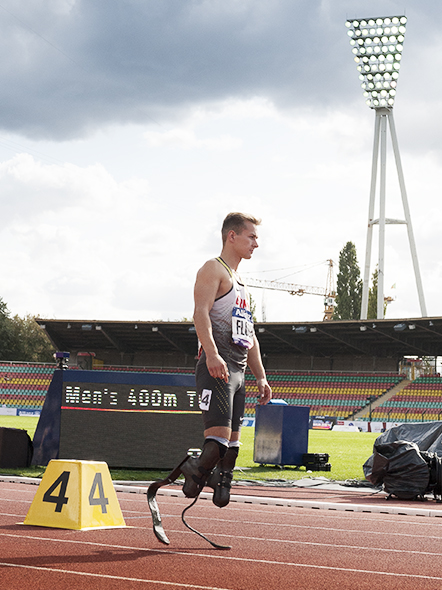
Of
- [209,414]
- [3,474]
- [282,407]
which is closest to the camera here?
[209,414]

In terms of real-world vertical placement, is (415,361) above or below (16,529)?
above

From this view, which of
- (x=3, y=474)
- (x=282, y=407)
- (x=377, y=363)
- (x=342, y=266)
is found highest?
(x=342, y=266)

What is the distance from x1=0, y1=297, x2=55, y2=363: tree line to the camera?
72.9 m

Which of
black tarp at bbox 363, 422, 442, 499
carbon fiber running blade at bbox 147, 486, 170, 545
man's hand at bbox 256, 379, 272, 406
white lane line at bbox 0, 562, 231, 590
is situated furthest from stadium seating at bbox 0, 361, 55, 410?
white lane line at bbox 0, 562, 231, 590

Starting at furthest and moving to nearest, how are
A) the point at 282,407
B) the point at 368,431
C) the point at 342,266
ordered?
the point at 342,266 → the point at 368,431 → the point at 282,407

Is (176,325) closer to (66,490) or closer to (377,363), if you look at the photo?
(377,363)

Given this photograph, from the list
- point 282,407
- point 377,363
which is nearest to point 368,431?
point 377,363

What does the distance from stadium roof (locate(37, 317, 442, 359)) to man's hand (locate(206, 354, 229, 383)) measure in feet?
132

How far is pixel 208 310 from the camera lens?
14.2 ft

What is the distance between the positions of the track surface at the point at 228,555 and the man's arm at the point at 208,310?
1042mm

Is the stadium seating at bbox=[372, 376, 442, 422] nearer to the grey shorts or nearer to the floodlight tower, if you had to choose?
the floodlight tower

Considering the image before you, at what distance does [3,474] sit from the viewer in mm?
10297

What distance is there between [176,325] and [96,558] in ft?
156

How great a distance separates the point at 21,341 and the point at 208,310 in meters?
73.0
